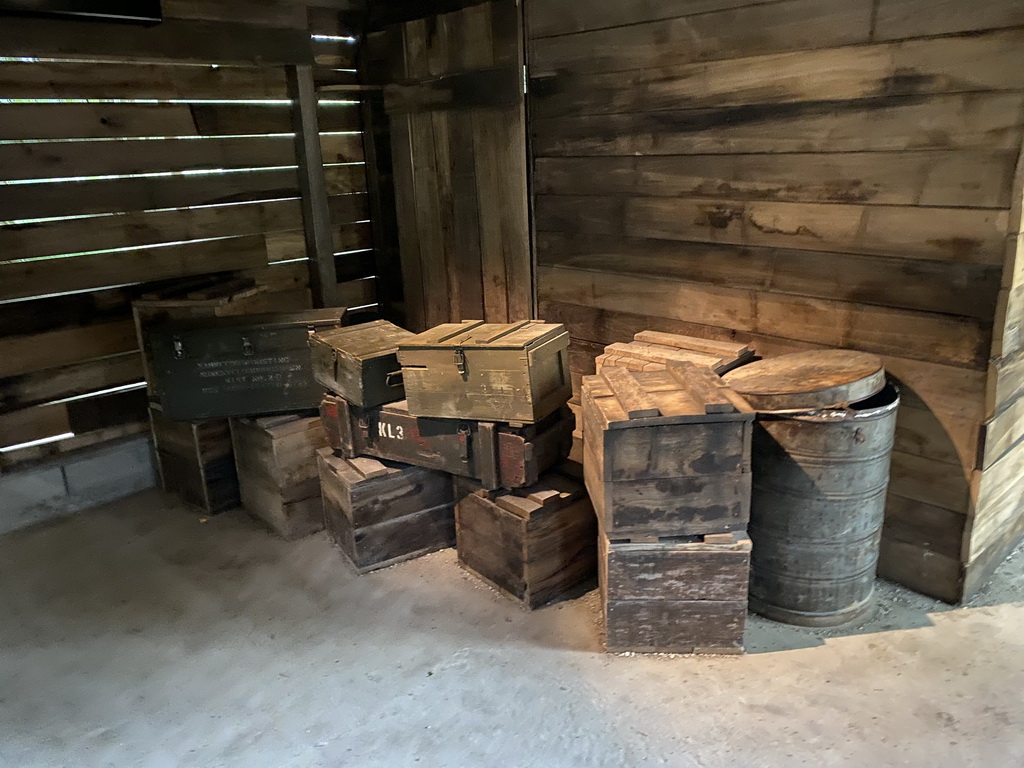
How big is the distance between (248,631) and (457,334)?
1374 mm

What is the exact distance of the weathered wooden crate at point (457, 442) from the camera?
9.83 ft

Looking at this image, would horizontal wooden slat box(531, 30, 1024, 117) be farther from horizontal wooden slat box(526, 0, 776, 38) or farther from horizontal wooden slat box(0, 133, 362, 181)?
horizontal wooden slat box(0, 133, 362, 181)

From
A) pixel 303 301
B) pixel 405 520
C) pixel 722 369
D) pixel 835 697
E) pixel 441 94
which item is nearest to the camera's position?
pixel 835 697

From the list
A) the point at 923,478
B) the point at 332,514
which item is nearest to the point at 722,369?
the point at 923,478

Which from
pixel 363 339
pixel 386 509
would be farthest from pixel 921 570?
pixel 363 339

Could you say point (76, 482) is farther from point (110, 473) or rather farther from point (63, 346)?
point (63, 346)

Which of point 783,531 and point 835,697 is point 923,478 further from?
point 835,697

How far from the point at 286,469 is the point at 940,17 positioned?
3.04 m

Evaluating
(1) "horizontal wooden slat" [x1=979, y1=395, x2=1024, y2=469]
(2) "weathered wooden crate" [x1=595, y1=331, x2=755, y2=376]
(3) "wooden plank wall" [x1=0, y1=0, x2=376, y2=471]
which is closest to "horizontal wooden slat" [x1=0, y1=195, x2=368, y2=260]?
(3) "wooden plank wall" [x1=0, y1=0, x2=376, y2=471]

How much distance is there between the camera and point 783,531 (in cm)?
276

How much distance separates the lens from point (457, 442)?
3102 millimetres

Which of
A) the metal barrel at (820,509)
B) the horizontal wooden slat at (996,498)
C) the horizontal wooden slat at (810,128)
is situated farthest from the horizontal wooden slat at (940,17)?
the horizontal wooden slat at (996,498)

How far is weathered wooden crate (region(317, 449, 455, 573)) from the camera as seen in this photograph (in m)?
3.27

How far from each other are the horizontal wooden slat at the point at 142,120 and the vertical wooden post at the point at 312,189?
146mm
